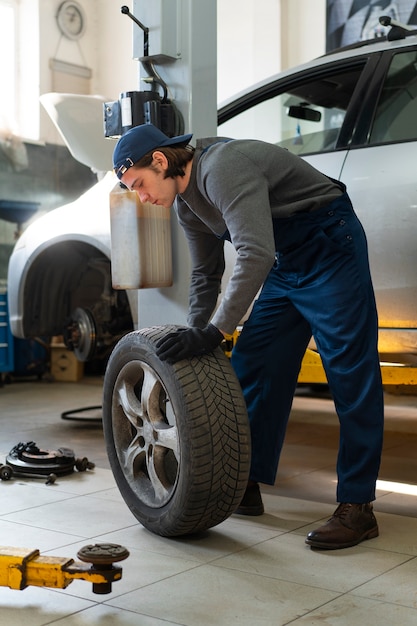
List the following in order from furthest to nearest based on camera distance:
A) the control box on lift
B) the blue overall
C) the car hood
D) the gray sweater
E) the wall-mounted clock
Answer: the wall-mounted clock, the car hood, the control box on lift, the blue overall, the gray sweater

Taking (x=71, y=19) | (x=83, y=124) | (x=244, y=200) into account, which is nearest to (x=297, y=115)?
(x=83, y=124)

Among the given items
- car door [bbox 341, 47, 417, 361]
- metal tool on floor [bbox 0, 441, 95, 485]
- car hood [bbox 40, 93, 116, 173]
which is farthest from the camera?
car hood [bbox 40, 93, 116, 173]

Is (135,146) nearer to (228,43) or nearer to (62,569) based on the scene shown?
(62,569)

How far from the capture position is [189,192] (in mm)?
2781

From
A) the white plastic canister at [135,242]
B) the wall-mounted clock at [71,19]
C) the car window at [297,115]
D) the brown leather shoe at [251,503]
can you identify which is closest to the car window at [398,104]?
the car window at [297,115]

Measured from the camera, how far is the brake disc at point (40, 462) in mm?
3781

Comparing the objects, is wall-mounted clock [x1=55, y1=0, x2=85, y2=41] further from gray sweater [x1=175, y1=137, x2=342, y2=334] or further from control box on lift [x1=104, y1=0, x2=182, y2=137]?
gray sweater [x1=175, y1=137, x2=342, y2=334]

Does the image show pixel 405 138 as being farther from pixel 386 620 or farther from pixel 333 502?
pixel 386 620

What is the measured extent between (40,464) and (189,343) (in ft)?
4.72

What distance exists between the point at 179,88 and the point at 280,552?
6.52 ft

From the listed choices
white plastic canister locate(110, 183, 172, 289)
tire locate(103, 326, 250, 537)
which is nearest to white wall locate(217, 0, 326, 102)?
white plastic canister locate(110, 183, 172, 289)

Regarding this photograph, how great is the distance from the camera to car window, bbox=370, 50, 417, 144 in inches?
143

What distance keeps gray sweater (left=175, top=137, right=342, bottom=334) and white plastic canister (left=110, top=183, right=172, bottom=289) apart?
64 cm

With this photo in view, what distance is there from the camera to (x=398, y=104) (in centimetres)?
372
